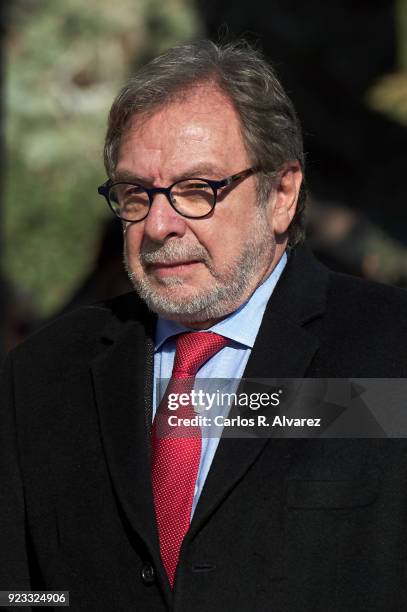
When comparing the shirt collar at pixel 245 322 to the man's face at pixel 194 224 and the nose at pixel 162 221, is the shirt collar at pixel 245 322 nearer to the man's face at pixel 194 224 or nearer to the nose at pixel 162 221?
the man's face at pixel 194 224

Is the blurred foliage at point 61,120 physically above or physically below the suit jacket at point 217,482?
below

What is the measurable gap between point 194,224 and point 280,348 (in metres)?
0.36

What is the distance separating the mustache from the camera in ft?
9.13

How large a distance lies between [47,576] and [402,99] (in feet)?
17.9

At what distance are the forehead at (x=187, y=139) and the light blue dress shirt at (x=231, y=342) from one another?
33 centimetres

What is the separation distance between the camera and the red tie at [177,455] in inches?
105

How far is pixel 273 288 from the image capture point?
296cm

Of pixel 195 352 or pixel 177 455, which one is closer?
pixel 177 455

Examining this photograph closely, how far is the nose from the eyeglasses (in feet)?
0.04

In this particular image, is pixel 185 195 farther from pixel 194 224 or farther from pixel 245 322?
pixel 245 322

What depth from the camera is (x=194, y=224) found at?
2.79 meters

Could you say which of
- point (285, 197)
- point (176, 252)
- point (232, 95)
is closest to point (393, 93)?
point (285, 197)

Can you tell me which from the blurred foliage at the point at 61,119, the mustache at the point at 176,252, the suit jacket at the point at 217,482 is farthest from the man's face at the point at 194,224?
the blurred foliage at the point at 61,119

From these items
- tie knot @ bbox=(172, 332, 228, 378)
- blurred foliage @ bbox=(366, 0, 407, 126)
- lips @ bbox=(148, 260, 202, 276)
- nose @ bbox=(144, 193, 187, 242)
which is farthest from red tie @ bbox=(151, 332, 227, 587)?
blurred foliage @ bbox=(366, 0, 407, 126)
